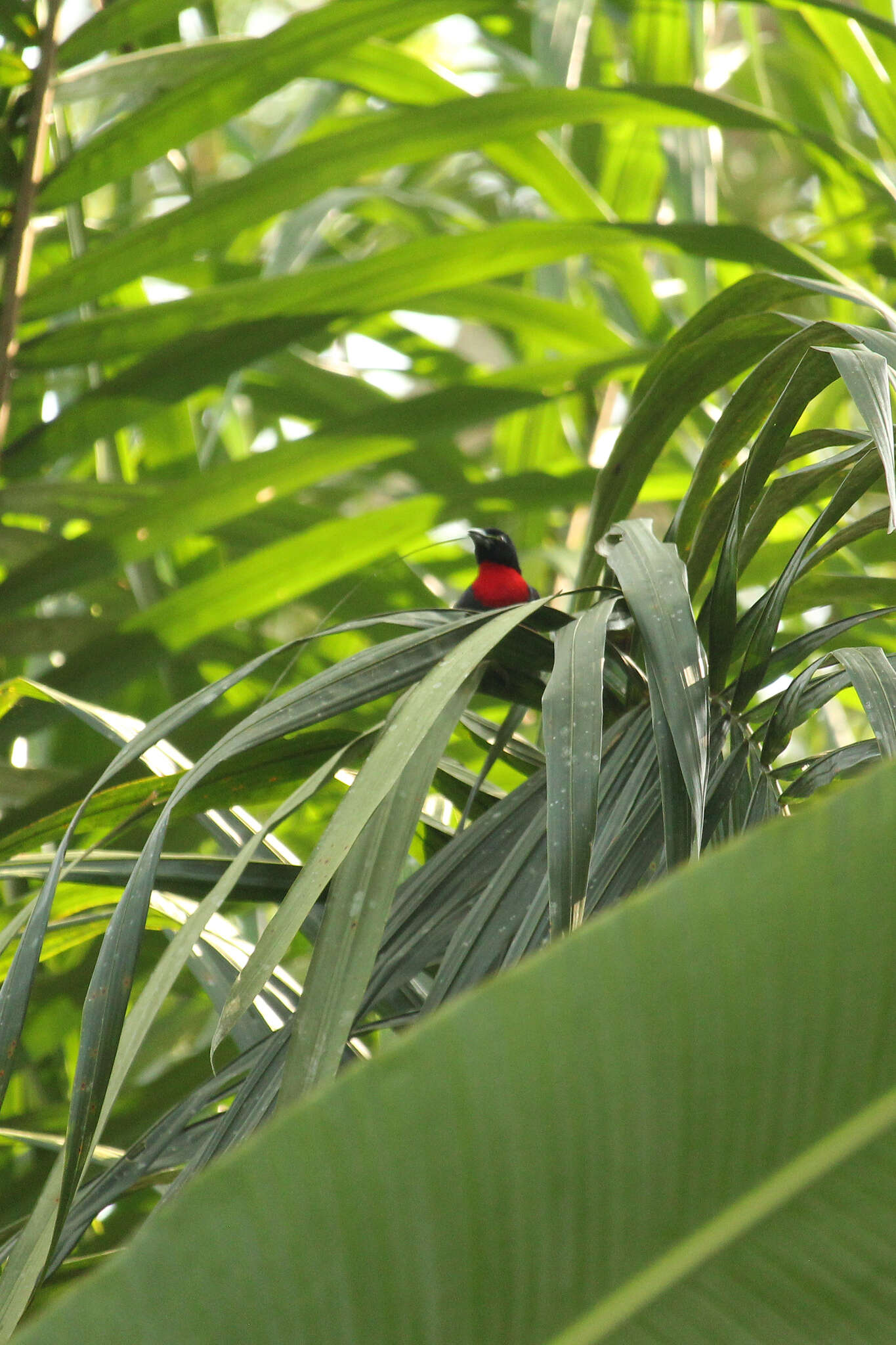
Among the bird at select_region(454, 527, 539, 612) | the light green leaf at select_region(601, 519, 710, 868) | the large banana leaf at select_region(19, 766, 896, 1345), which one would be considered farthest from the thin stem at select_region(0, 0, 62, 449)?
the large banana leaf at select_region(19, 766, 896, 1345)

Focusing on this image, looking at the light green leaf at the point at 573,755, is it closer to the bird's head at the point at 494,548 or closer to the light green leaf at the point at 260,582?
the light green leaf at the point at 260,582

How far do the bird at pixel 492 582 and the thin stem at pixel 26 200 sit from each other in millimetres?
704

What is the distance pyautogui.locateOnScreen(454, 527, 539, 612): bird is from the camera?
1.96 m

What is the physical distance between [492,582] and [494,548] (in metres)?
0.34

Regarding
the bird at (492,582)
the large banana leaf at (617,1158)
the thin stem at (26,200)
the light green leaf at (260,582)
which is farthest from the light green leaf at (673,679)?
the bird at (492,582)

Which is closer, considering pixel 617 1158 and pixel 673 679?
pixel 617 1158

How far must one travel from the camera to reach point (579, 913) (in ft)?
2.03

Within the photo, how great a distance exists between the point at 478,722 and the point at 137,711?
84cm

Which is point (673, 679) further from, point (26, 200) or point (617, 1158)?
point (26, 200)

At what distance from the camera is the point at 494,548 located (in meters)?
2.30

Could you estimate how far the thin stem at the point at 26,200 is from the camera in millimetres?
1339

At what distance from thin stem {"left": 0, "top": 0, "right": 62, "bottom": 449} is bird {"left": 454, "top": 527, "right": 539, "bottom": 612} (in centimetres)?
70

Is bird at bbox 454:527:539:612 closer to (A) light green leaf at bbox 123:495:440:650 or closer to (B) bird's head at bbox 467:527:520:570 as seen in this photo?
(B) bird's head at bbox 467:527:520:570

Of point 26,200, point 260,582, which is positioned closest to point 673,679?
point 260,582
